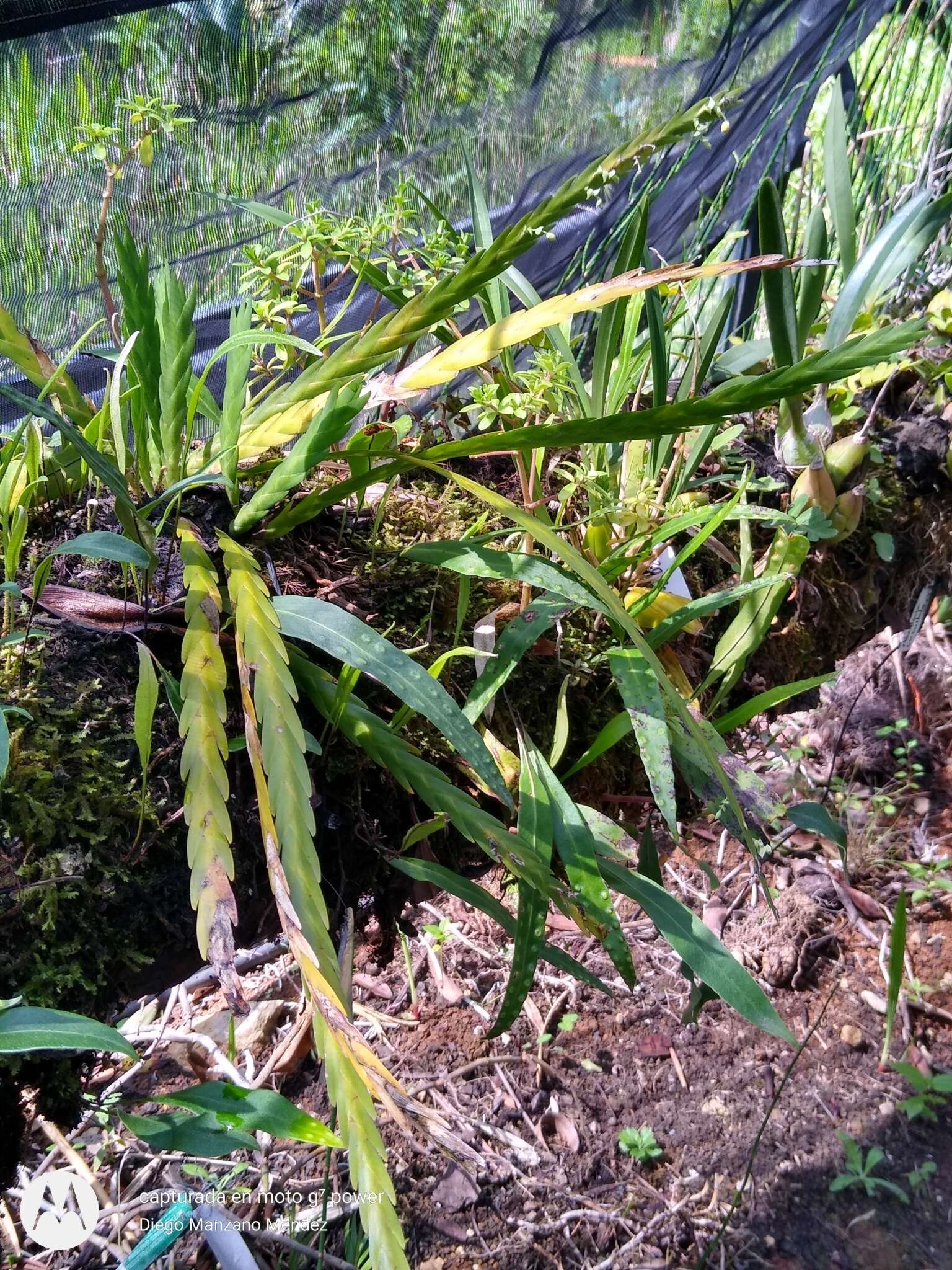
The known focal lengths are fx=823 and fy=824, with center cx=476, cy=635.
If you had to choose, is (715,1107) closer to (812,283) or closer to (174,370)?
(812,283)

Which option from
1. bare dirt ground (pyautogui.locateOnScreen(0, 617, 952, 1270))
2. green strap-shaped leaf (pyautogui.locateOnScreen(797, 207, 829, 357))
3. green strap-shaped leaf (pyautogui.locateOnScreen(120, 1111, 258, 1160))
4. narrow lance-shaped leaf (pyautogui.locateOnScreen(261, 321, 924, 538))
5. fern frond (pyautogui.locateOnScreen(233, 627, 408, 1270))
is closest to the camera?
fern frond (pyautogui.locateOnScreen(233, 627, 408, 1270))

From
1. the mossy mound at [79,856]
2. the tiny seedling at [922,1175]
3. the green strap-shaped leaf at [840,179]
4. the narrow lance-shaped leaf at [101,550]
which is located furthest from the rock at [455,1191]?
the green strap-shaped leaf at [840,179]

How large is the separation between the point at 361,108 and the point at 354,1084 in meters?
1.33

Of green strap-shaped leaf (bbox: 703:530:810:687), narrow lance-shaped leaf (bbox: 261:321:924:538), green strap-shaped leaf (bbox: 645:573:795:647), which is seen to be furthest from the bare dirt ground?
narrow lance-shaped leaf (bbox: 261:321:924:538)

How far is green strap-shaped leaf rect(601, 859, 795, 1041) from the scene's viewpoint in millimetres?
650

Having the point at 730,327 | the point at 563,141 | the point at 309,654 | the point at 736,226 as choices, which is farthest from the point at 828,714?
the point at 309,654

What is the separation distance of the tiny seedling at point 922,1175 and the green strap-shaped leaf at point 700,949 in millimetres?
1239

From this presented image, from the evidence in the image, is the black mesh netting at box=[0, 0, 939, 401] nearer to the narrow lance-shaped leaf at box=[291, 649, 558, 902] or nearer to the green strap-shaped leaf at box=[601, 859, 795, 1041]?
the narrow lance-shaped leaf at box=[291, 649, 558, 902]

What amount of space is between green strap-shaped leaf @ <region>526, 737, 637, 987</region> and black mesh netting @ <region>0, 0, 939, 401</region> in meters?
0.71

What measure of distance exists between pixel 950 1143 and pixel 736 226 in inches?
70.1

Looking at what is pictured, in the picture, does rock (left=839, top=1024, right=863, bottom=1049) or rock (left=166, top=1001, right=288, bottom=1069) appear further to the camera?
rock (left=839, top=1024, right=863, bottom=1049)

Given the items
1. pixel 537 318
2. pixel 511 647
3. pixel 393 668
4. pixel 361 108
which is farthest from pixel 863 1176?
pixel 361 108

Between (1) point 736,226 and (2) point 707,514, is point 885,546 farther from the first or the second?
(1) point 736,226

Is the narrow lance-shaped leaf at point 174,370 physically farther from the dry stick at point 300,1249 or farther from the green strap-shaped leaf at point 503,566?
the dry stick at point 300,1249
